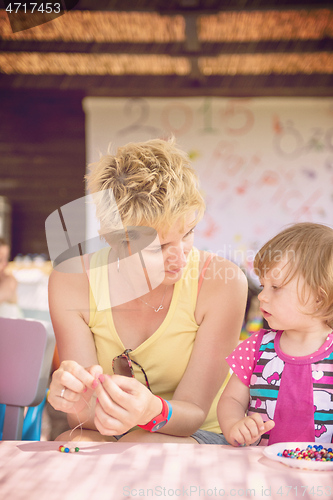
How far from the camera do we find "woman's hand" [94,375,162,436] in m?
0.69

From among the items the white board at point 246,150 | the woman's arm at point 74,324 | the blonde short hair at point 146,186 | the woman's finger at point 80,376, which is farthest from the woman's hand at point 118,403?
the white board at point 246,150

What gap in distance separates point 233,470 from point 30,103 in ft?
12.8

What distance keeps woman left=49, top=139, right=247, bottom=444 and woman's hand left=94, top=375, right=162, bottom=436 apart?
0.56 ft

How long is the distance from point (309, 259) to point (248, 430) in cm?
36

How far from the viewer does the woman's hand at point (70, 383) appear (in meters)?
0.69

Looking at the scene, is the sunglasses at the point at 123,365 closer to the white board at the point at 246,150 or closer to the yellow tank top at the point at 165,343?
the yellow tank top at the point at 165,343

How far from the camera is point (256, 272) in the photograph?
958 millimetres

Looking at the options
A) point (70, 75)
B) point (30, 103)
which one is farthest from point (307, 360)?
point (30, 103)

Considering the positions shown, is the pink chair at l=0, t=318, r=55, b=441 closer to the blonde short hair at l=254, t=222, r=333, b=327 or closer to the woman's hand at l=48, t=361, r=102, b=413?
the woman's hand at l=48, t=361, r=102, b=413

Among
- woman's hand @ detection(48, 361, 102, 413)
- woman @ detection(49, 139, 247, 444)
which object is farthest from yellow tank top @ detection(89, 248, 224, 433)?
woman's hand @ detection(48, 361, 102, 413)

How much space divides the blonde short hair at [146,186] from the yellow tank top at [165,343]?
183mm

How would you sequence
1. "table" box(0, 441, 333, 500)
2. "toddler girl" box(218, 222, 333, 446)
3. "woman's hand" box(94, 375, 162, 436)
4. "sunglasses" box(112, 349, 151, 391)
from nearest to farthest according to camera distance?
"table" box(0, 441, 333, 500)
"woman's hand" box(94, 375, 162, 436)
"toddler girl" box(218, 222, 333, 446)
"sunglasses" box(112, 349, 151, 391)

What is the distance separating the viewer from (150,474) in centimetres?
56

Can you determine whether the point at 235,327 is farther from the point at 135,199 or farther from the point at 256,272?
the point at 135,199
